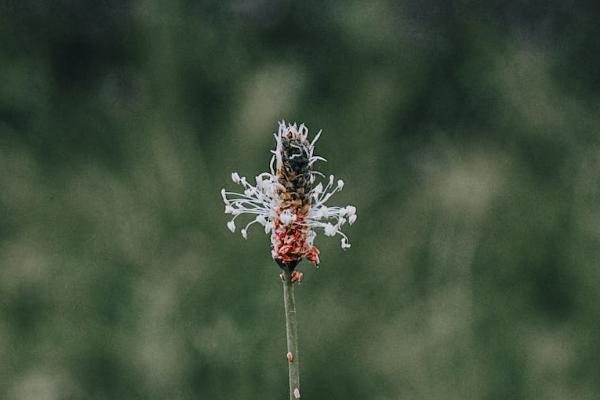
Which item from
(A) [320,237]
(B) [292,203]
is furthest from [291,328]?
(A) [320,237]

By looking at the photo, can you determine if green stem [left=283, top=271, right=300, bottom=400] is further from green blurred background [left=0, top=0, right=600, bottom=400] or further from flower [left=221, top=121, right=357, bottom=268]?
green blurred background [left=0, top=0, right=600, bottom=400]

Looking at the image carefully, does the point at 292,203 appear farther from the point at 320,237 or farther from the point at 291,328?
the point at 320,237

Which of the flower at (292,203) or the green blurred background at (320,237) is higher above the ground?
the green blurred background at (320,237)

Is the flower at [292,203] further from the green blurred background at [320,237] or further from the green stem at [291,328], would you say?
the green blurred background at [320,237]

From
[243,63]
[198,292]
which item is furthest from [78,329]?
[243,63]

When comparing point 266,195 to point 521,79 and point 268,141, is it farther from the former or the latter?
point 521,79

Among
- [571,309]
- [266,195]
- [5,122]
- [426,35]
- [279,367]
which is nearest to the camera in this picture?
[266,195]

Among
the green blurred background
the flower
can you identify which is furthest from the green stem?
the green blurred background

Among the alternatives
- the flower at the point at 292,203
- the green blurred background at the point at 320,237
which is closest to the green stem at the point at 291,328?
the flower at the point at 292,203
